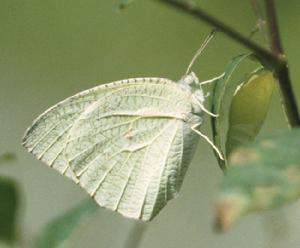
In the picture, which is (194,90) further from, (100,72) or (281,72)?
(100,72)

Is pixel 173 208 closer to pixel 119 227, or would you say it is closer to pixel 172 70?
pixel 119 227

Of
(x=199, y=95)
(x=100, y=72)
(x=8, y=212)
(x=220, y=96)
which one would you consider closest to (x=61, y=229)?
(x=8, y=212)

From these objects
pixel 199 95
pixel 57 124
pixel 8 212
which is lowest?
pixel 8 212

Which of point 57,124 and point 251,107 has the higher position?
point 251,107

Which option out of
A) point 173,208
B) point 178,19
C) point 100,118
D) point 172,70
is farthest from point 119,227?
point 100,118

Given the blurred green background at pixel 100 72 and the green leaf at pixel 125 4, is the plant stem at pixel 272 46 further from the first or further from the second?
the blurred green background at pixel 100 72

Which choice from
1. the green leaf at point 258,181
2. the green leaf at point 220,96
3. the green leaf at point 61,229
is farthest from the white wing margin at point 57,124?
the green leaf at point 258,181

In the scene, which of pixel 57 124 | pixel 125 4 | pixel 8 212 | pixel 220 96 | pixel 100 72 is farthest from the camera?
pixel 100 72
